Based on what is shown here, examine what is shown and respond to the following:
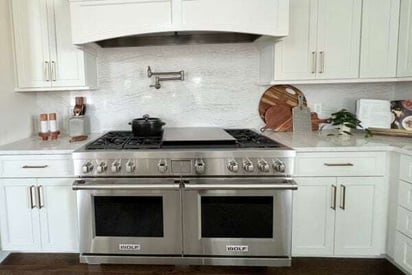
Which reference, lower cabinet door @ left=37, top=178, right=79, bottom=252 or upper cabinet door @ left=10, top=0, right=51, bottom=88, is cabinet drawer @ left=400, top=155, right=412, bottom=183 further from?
upper cabinet door @ left=10, top=0, right=51, bottom=88

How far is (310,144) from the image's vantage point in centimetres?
218

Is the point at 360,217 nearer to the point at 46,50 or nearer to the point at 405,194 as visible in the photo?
the point at 405,194

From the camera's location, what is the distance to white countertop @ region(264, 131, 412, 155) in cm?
208

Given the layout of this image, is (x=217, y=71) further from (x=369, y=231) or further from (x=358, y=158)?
(x=369, y=231)

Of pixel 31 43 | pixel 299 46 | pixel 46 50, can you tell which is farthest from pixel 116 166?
pixel 299 46

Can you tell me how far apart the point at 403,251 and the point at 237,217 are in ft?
3.77

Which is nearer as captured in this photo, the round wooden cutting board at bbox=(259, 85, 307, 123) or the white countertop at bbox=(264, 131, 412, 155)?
the white countertop at bbox=(264, 131, 412, 155)

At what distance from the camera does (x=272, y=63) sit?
243 cm

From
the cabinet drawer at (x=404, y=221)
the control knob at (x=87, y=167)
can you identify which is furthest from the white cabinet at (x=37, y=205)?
the cabinet drawer at (x=404, y=221)

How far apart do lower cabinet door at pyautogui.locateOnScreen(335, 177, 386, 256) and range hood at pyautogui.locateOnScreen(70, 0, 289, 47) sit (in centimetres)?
123

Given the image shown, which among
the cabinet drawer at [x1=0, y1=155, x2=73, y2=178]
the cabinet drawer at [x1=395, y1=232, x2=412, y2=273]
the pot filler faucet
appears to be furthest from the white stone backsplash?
the cabinet drawer at [x1=395, y1=232, x2=412, y2=273]

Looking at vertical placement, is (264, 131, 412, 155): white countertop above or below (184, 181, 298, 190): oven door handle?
above

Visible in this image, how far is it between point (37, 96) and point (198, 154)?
5.88 ft

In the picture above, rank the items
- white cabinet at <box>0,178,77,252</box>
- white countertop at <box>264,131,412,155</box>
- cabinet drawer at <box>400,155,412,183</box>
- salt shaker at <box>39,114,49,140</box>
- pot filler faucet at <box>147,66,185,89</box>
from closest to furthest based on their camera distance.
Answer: cabinet drawer at <box>400,155,412,183</box>, white countertop at <box>264,131,412,155</box>, white cabinet at <box>0,178,77,252</box>, salt shaker at <box>39,114,49,140</box>, pot filler faucet at <box>147,66,185,89</box>
